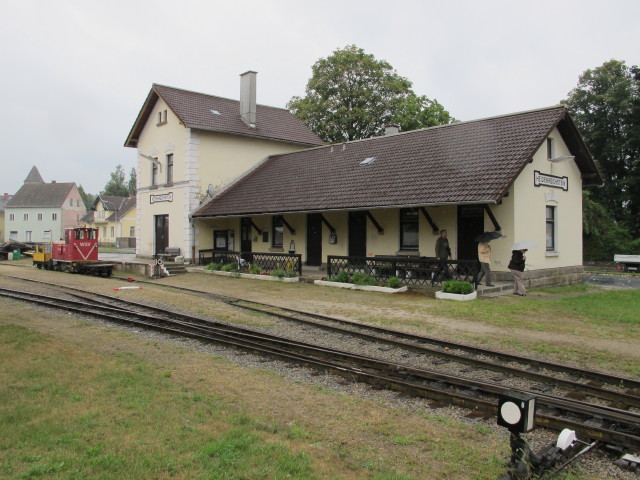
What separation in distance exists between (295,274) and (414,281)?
4.90 meters

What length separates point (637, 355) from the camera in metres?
8.18

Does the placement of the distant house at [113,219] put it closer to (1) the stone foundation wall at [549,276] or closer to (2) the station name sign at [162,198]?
(2) the station name sign at [162,198]

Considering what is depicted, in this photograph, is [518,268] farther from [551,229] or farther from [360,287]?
[360,287]

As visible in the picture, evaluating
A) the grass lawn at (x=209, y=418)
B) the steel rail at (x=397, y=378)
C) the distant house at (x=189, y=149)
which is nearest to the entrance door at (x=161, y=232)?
the distant house at (x=189, y=149)

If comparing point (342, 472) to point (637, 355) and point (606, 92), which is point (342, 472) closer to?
point (637, 355)

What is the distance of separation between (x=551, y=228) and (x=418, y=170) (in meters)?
5.12

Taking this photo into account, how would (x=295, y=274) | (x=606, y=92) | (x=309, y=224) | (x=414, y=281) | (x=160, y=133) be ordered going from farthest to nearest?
(x=606, y=92)
(x=160, y=133)
(x=309, y=224)
(x=295, y=274)
(x=414, y=281)

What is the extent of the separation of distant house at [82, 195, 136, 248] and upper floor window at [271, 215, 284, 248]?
44.9 metres

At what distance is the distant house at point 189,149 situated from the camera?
25656 millimetres

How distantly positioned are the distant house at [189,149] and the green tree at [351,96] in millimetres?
10209

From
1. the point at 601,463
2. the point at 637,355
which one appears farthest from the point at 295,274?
the point at 601,463

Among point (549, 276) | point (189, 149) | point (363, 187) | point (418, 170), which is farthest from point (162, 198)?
point (549, 276)

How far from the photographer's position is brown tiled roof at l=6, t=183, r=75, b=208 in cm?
7550

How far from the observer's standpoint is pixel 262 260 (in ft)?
69.1
